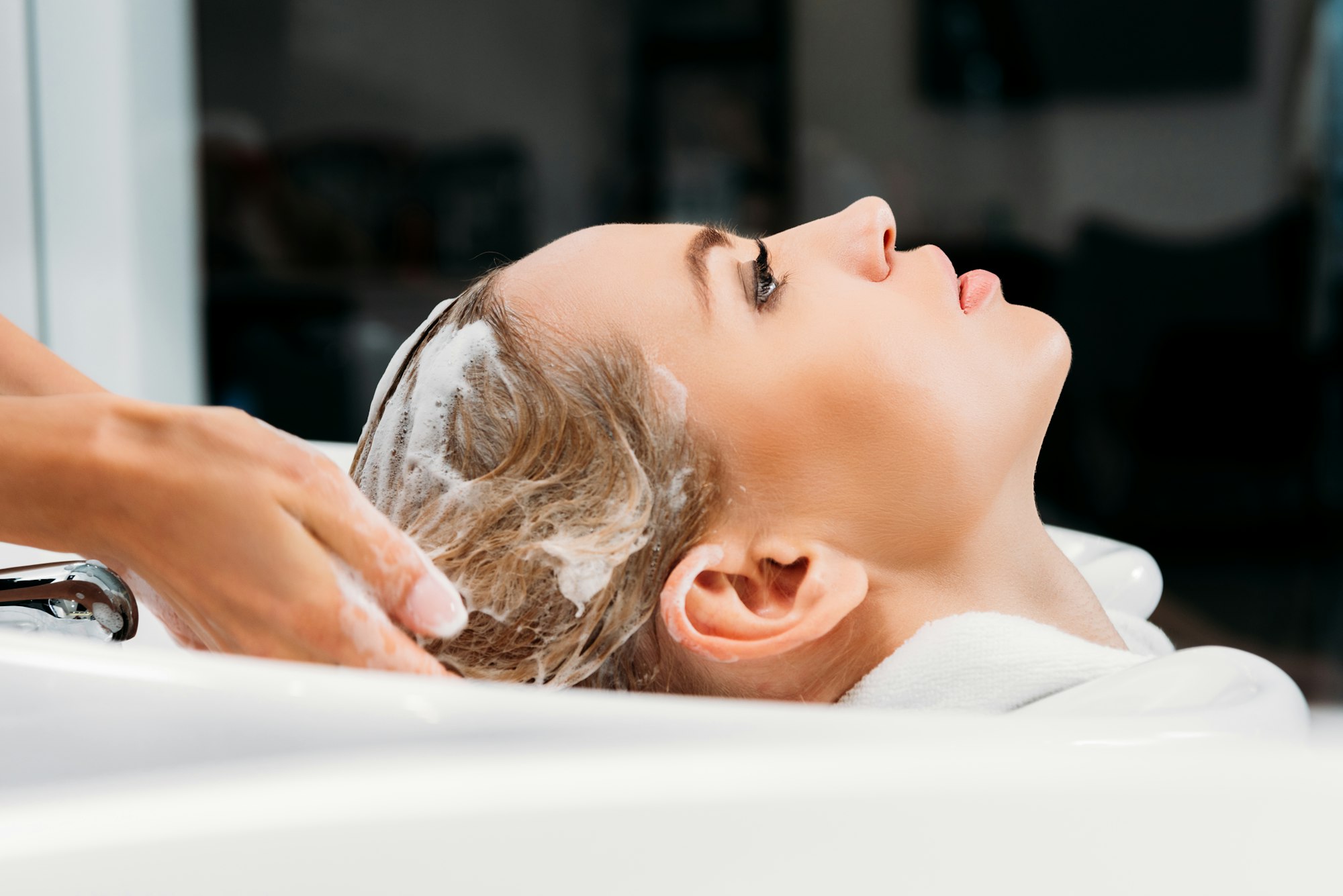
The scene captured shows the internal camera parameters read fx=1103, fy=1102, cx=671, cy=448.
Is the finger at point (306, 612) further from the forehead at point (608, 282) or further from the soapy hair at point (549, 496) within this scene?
the forehead at point (608, 282)

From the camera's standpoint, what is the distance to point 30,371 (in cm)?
97

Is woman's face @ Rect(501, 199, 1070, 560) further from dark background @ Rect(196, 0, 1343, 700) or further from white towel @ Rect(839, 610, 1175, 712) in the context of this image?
dark background @ Rect(196, 0, 1343, 700)

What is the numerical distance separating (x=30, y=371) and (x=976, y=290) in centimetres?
84

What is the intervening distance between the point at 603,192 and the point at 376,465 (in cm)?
168

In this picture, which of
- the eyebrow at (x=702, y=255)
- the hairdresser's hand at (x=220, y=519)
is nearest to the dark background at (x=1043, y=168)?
the eyebrow at (x=702, y=255)

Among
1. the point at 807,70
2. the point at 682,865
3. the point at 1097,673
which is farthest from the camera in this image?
the point at 807,70

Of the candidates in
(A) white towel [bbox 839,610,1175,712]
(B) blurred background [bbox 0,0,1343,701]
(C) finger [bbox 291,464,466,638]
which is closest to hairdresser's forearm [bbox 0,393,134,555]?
(C) finger [bbox 291,464,466,638]

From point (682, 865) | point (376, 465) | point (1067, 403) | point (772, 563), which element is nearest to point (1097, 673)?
point (772, 563)

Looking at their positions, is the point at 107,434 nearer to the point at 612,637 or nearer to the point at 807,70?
the point at 612,637

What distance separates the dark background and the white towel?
169 centimetres

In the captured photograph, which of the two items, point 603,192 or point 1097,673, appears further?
point 603,192

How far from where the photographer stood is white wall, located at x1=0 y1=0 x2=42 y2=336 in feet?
7.50

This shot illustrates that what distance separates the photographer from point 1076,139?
2.42 meters

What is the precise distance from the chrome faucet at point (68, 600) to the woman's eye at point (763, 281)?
20.2 inches
